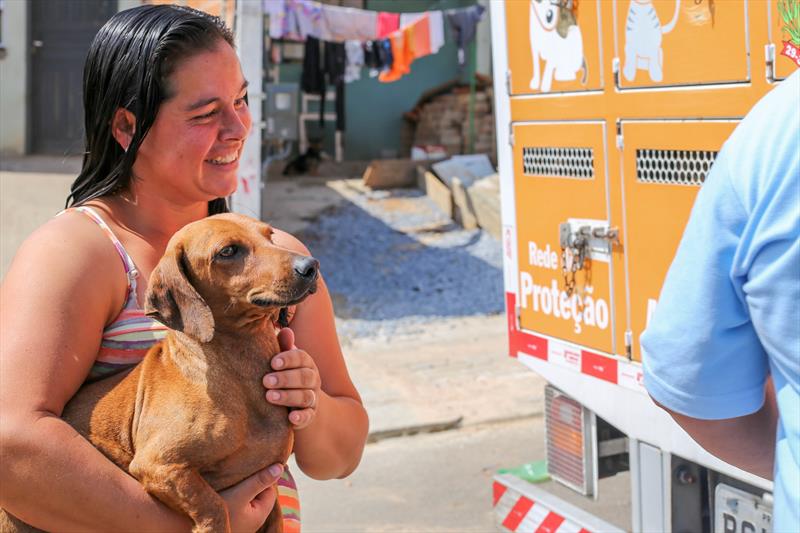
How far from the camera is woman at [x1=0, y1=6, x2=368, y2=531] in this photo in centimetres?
175

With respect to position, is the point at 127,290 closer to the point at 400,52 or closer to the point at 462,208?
the point at 462,208

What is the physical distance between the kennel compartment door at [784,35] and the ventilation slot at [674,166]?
38cm

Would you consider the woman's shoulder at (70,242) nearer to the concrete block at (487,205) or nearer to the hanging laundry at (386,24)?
the concrete block at (487,205)

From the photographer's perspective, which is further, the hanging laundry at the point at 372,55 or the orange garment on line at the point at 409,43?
the hanging laundry at the point at 372,55

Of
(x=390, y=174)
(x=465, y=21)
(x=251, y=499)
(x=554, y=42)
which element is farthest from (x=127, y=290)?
(x=465, y=21)

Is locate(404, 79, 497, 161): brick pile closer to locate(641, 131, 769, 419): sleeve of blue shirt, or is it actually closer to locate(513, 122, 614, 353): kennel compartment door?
locate(513, 122, 614, 353): kennel compartment door

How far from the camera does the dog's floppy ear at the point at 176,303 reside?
1.83m

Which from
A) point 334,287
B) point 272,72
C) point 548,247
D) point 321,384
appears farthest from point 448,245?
point 321,384

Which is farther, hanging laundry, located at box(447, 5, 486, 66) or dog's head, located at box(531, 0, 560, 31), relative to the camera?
hanging laundry, located at box(447, 5, 486, 66)

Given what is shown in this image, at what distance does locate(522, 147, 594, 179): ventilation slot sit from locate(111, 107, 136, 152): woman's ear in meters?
2.16

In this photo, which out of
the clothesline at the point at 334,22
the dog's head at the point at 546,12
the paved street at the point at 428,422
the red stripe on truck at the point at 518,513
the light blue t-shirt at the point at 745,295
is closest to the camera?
the light blue t-shirt at the point at 745,295

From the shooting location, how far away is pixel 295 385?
1942 millimetres

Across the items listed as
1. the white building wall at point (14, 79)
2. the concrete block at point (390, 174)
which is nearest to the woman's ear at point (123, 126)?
the white building wall at point (14, 79)

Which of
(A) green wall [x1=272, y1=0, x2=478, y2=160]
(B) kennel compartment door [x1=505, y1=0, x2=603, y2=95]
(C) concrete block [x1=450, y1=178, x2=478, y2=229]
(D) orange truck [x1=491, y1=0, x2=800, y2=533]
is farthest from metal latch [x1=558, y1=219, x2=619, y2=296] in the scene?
(A) green wall [x1=272, y1=0, x2=478, y2=160]
